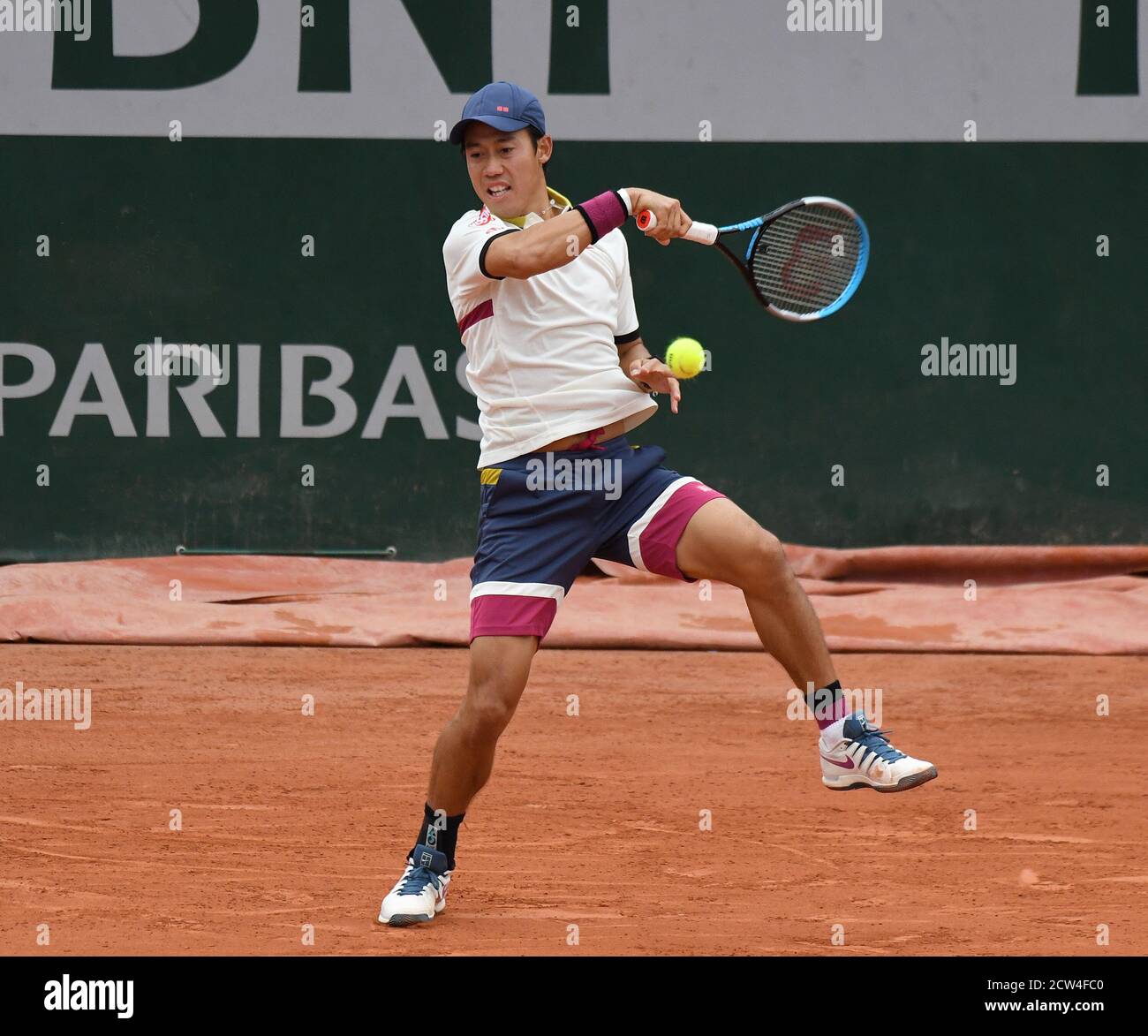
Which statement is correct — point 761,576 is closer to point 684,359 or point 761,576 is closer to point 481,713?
point 684,359

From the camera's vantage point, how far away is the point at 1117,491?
9.39 meters

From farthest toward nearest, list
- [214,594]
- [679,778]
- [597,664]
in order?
[214,594]
[597,664]
[679,778]

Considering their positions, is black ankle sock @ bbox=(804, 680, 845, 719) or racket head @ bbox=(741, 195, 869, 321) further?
racket head @ bbox=(741, 195, 869, 321)

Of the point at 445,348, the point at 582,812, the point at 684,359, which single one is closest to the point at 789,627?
the point at 684,359

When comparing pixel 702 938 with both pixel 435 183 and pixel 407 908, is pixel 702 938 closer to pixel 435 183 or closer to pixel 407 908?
pixel 407 908

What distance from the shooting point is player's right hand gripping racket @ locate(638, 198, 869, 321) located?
437cm

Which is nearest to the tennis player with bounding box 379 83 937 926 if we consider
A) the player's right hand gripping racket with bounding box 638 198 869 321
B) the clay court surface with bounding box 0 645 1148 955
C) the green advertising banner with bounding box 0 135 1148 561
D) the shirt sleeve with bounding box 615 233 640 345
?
the shirt sleeve with bounding box 615 233 640 345

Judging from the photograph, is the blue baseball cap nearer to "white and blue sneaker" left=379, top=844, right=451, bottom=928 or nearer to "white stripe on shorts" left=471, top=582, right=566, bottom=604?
"white stripe on shorts" left=471, top=582, right=566, bottom=604

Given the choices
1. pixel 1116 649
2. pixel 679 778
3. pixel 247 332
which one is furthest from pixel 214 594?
pixel 1116 649

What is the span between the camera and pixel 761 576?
12.3 feet

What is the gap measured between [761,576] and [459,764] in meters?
0.81

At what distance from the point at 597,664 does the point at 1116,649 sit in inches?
97.9

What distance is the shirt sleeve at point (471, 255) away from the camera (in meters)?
3.74

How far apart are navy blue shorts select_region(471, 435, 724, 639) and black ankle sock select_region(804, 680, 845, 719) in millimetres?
429
